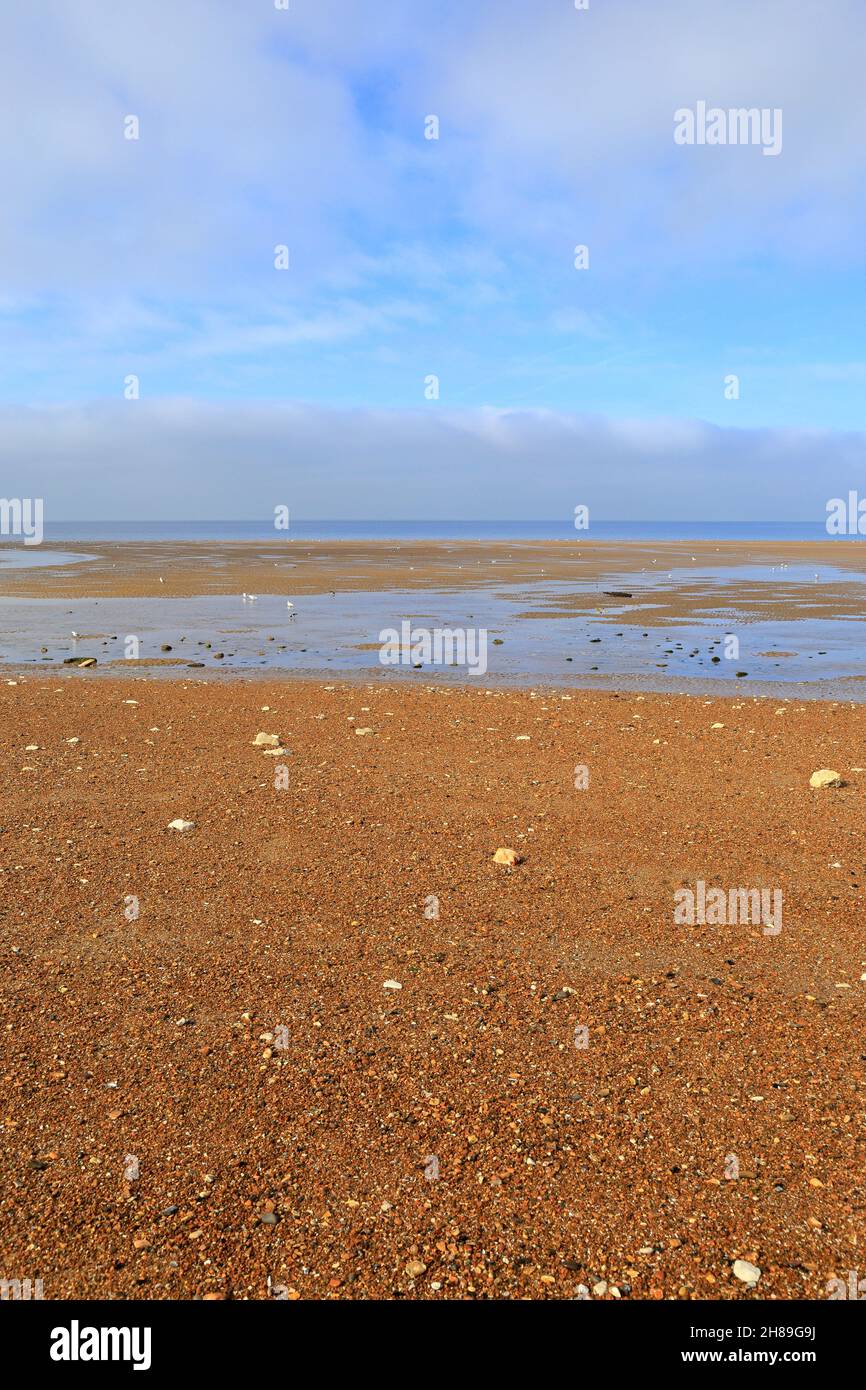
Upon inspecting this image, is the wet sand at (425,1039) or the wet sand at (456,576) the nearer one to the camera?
the wet sand at (425,1039)

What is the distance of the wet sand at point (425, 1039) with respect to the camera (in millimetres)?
3967

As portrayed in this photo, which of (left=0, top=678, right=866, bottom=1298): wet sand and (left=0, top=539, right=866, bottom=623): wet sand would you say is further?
(left=0, top=539, right=866, bottom=623): wet sand

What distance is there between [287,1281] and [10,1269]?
1197 mm

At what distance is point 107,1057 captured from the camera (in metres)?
5.32

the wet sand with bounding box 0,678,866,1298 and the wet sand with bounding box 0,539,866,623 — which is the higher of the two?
the wet sand with bounding box 0,539,866,623

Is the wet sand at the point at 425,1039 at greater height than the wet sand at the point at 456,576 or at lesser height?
lesser

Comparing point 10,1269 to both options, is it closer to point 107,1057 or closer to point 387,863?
point 107,1057

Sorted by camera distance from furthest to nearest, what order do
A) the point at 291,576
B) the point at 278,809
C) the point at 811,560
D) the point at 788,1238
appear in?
the point at 811,560 < the point at 291,576 < the point at 278,809 < the point at 788,1238

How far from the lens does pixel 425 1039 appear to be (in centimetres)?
555

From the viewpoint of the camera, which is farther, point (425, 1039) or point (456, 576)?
point (456, 576)

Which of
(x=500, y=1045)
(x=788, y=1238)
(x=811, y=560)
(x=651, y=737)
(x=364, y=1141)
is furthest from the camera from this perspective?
(x=811, y=560)

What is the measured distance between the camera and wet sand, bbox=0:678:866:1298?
13.0ft

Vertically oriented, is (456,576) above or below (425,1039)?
above
